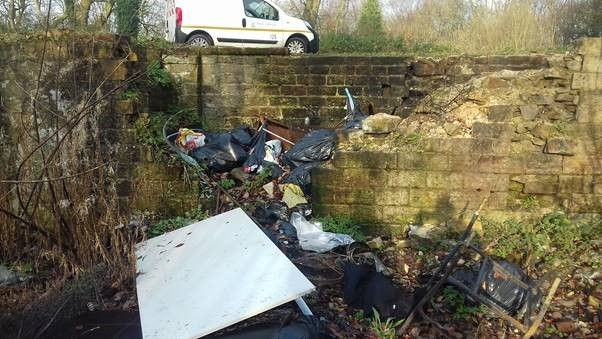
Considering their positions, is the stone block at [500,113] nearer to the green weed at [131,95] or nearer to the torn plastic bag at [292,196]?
the torn plastic bag at [292,196]

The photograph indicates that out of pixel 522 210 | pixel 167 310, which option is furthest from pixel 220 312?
pixel 522 210

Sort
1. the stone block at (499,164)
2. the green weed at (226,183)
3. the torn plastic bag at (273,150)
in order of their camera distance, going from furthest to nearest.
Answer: the torn plastic bag at (273,150) < the green weed at (226,183) < the stone block at (499,164)

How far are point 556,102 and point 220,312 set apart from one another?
Result: 4.01 m

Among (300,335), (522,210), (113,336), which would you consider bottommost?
(113,336)

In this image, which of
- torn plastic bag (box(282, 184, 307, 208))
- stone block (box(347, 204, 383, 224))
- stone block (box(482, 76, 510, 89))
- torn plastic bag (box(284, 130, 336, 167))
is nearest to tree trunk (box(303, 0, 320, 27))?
torn plastic bag (box(284, 130, 336, 167))

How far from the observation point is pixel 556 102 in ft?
16.2

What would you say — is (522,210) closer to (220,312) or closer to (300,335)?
(300,335)

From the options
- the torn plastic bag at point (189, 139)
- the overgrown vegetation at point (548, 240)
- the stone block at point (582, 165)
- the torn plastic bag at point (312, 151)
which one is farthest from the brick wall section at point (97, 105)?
the stone block at point (582, 165)

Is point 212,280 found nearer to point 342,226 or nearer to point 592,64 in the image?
point 342,226

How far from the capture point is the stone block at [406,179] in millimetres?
4770

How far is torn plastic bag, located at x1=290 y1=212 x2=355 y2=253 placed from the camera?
4.55 meters

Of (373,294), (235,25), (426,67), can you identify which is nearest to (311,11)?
(235,25)

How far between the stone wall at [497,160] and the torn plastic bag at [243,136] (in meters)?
2.02

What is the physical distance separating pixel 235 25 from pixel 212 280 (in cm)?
900
